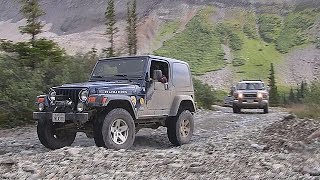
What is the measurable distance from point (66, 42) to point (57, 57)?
2429 inches

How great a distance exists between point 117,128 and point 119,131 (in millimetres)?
75

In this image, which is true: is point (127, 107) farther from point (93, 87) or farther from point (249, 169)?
point (249, 169)

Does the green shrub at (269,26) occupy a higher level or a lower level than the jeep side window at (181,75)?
higher

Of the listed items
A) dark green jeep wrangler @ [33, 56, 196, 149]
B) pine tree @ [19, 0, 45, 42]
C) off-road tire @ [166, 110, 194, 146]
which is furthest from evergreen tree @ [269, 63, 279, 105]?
dark green jeep wrangler @ [33, 56, 196, 149]

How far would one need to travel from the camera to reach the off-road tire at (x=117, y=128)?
26.5 ft

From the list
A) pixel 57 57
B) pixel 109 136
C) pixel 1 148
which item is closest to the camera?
pixel 109 136

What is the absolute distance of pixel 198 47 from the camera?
82750 mm

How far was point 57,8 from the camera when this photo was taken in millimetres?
96688

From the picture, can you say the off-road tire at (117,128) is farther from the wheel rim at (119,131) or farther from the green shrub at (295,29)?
the green shrub at (295,29)

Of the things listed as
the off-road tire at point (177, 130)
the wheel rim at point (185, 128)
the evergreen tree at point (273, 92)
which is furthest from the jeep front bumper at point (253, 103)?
the evergreen tree at point (273, 92)

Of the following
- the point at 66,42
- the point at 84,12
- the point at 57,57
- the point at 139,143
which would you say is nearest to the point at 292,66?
the point at 66,42

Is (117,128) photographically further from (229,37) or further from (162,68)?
(229,37)

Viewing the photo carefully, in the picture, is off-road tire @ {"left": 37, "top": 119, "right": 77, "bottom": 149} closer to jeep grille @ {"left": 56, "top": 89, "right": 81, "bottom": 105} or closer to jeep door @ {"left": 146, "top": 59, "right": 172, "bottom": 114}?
jeep grille @ {"left": 56, "top": 89, "right": 81, "bottom": 105}

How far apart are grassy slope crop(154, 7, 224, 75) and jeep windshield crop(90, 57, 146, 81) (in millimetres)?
63440
